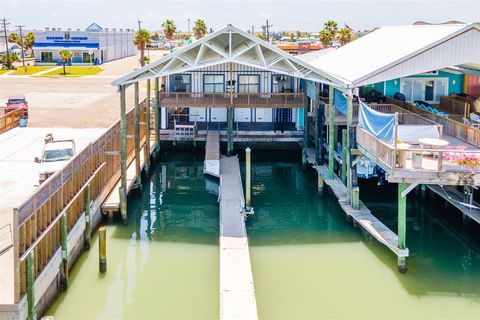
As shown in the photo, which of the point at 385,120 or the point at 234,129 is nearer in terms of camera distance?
the point at 385,120

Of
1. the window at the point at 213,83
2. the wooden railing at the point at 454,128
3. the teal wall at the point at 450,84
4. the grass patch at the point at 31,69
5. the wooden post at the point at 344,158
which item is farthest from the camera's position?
the grass patch at the point at 31,69

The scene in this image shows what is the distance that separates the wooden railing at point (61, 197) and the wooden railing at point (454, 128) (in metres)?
14.5

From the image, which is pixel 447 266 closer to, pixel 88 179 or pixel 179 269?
pixel 179 269

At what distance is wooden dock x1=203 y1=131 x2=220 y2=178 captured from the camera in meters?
31.9

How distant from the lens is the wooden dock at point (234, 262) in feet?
52.3

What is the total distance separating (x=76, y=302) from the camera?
17562 millimetres

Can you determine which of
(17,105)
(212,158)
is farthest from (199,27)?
(212,158)

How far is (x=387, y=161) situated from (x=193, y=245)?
26.3ft

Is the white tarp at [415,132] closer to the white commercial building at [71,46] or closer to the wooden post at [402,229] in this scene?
the wooden post at [402,229]

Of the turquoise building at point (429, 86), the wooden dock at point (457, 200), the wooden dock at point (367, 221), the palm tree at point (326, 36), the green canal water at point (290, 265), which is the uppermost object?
the palm tree at point (326, 36)

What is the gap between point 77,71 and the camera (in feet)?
287

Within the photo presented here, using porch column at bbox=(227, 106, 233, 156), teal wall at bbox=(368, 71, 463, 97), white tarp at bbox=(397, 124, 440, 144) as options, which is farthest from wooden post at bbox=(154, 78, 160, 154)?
white tarp at bbox=(397, 124, 440, 144)

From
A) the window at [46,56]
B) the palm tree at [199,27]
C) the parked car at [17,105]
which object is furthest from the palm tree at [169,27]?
the parked car at [17,105]

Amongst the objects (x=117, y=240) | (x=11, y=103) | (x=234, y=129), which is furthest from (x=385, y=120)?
(x=11, y=103)
